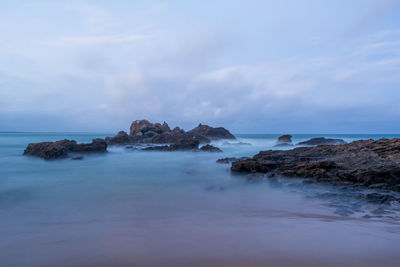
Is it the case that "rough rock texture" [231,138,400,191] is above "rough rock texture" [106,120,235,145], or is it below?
below

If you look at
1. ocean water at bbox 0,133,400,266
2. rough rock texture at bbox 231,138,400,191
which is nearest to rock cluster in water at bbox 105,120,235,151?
rough rock texture at bbox 231,138,400,191

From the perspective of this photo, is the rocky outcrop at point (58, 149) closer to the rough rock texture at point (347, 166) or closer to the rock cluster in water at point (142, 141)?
the rock cluster in water at point (142, 141)

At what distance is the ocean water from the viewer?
11.5ft

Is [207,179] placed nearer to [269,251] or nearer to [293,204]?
[293,204]

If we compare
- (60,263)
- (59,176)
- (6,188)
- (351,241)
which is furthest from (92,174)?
(351,241)

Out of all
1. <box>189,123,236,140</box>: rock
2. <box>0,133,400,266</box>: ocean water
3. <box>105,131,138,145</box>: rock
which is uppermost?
<box>189,123,236,140</box>: rock

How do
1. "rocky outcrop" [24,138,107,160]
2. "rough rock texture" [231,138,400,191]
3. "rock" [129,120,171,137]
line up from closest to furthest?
"rough rock texture" [231,138,400,191] < "rocky outcrop" [24,138,107,160] < "rock" [129,120,171,137]

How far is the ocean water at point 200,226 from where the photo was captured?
351 centimetres

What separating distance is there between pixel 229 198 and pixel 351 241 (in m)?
3.58

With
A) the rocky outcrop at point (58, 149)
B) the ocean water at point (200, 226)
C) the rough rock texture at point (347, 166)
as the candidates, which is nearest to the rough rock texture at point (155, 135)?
the rocky outcrop at point (58, 149)

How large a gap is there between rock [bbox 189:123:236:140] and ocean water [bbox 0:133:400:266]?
41.2 meters

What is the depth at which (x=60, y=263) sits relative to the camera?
11.3 ft

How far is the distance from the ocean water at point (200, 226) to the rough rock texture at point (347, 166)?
0.80 m

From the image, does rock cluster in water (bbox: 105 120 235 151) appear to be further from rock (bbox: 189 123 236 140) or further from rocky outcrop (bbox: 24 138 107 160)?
rocky outcrop (bbox: 24 138 107 160)
